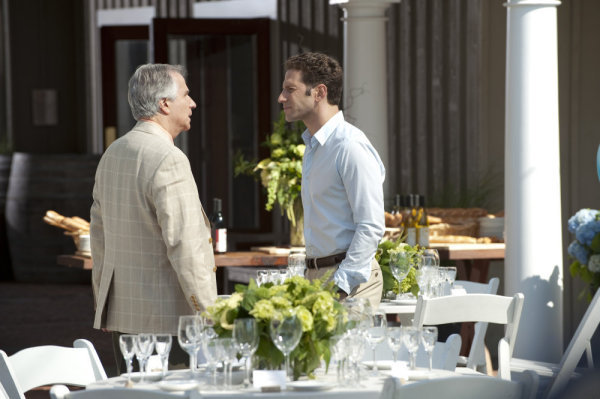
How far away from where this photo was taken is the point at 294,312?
9.40ft

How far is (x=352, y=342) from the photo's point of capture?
113 inches

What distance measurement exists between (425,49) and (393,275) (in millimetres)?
3916

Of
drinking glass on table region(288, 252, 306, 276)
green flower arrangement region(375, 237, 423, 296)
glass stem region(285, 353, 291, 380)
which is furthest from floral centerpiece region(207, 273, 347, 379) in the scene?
green flower arrangement region(375, 237, 423, 296)

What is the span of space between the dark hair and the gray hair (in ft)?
1.45

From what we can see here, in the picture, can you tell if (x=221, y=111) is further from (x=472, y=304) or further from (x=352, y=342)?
(x=352, y=342)

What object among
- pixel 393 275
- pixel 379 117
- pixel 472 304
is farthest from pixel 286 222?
pixel 472 304

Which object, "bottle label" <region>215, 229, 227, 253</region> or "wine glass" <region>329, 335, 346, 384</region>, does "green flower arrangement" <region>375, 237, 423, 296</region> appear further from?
"wine glass" <region>329, 335, 346, 384</region>

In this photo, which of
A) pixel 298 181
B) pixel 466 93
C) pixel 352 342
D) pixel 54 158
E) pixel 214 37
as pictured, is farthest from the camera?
pixel 54 158

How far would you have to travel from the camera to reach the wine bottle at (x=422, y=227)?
605 centimetres

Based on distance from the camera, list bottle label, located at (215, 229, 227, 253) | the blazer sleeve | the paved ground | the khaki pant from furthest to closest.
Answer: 1. the paved ground
2. bottle label, located at (215, 229, 227, 253)
3. the khaki pant
4. the blazer sleeve

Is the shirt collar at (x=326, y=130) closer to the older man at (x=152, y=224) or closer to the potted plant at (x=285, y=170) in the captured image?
the older man at (x=152, y=224)

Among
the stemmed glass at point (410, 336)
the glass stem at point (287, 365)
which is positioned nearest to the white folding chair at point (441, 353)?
the stemmed glass at point (410, 336)

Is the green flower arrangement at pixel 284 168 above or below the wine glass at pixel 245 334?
above

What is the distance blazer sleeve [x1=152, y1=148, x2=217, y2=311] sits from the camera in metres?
3.46
